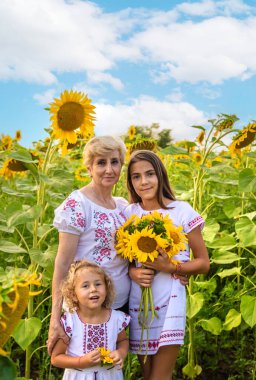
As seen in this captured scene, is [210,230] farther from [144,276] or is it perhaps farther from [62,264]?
[62,264]

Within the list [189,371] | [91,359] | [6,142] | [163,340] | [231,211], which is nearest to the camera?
[91,359]

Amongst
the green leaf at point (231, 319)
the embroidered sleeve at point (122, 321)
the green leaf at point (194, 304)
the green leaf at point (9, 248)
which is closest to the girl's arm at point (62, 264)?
the embroidered sleeve at point (122, 321)

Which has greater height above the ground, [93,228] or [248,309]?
[93,228]

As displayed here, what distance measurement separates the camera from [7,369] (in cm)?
64

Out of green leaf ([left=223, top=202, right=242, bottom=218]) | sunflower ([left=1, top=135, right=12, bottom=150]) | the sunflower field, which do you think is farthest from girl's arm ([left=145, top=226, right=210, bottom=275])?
sunflower ([left=1, top=135, right=12, bottom=150])

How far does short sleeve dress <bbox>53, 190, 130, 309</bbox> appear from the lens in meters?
1.94

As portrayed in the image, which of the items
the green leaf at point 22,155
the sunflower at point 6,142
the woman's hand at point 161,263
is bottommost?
the woman's hand at point 161,263

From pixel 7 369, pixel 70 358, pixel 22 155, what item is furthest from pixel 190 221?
pixel 7 369

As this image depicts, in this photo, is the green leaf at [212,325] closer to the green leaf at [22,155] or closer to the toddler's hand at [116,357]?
the toddler's hand at [116,357]

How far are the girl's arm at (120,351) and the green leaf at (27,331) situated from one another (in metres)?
0.58

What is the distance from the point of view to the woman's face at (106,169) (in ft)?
6.58

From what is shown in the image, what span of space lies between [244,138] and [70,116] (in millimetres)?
991

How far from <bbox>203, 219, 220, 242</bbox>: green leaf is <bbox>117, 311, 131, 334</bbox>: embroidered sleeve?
0.91m

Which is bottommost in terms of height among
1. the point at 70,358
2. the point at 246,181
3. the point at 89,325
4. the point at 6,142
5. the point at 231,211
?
the point at 70,358
